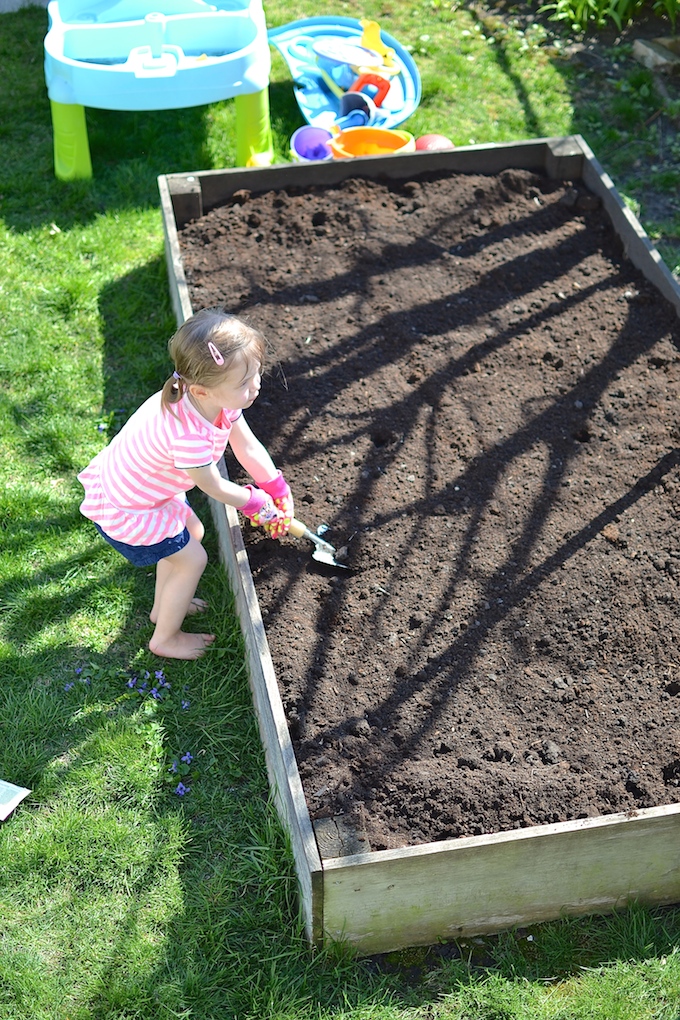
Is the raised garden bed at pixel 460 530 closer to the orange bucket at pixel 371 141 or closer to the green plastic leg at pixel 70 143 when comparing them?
the orange bucket at pixel 371 141

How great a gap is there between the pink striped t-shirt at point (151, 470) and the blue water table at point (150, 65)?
260cm

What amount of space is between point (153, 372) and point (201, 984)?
2557 millimetres

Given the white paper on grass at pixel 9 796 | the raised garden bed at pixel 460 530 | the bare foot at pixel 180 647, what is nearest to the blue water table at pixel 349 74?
the raised garden bed at pixel 460 530

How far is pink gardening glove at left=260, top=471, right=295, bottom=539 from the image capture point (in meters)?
3.31

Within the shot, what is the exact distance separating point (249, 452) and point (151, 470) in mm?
360

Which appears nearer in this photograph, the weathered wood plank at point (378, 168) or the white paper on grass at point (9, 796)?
the white paper on grass at point (9, 796)

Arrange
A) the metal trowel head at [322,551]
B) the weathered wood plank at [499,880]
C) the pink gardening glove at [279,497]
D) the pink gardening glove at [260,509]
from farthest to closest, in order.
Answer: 1. the metal trowel head at [322,551]
2. the pink gardening glove at [279,497]
3. the pink gardening glove at [260,509]
4. the weathered wood plank at [499,880]

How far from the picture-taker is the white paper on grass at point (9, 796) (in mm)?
3016

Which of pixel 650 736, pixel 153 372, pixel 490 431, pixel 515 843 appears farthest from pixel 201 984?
pixel 153 372

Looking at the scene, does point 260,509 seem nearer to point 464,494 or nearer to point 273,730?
point 273,730

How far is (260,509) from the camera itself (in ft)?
10.6

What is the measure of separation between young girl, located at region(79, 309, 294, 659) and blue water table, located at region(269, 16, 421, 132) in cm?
301

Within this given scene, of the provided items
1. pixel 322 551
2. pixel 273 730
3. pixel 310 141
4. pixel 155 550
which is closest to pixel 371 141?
pixel 310 141

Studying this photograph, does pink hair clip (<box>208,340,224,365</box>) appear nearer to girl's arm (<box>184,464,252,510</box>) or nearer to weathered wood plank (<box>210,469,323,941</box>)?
girl's arm (<box>184,464,252,510</box>)
